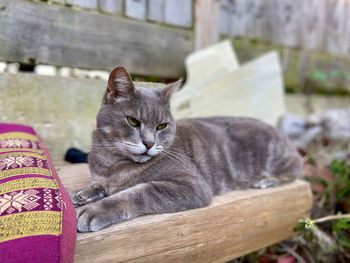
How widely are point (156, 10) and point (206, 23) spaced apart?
24.2 inches

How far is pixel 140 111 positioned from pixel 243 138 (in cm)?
94

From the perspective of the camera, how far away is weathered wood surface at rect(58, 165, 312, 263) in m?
1.19

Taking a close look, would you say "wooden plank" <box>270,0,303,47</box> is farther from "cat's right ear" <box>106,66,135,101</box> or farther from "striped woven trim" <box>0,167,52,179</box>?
"striped woven trim" <box>0,167,52,179</box>

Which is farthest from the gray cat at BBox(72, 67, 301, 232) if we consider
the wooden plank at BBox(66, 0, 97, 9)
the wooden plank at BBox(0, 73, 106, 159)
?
the wooden plank at BBox(66, 0, 97, 9)

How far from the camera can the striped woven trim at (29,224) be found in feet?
3.15

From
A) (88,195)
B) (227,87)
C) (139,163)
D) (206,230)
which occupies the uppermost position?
(227,87)

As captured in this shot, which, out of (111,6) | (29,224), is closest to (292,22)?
(111,6)

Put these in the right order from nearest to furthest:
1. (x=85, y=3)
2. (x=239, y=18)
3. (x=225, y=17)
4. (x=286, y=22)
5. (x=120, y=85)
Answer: (x=120, y=85) < (x=85, y=3) < (x=225, y=17) < (x=239, y=18) < (x=286, y=22)

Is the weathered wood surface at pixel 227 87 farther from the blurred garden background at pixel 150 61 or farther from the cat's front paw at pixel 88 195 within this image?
the cat's front paw at pixel 88 195

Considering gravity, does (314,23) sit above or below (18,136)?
above

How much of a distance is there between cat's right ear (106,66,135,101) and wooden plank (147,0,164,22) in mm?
1599

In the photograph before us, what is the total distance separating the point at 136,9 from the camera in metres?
2.70

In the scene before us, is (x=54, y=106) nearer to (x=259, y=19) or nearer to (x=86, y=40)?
(x=86, y=40)

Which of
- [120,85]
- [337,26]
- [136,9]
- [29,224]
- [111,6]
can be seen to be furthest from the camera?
[337,26]
